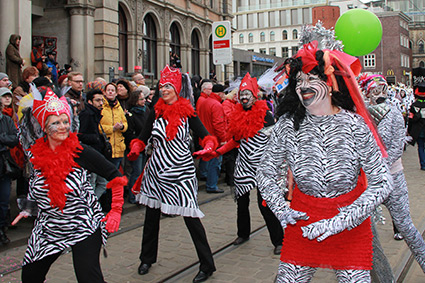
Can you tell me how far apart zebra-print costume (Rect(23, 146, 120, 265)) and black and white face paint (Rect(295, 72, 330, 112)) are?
163 cm

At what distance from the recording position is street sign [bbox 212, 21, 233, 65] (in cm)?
1115

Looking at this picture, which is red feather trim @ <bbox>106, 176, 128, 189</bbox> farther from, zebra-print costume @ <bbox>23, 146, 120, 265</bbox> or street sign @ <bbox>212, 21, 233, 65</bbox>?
street sign @ <bbox>212, 21, 233, 65</bbox>

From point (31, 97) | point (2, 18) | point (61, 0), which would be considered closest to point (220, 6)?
point (61, 0)

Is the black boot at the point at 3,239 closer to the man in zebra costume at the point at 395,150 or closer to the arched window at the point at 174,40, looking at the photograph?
the man in zebra costume at the point at 395,150

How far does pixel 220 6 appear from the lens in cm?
2795

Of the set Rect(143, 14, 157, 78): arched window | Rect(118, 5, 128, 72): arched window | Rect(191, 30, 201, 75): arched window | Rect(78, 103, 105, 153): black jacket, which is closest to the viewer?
Rect(78, 103, 105, 153): black jacket

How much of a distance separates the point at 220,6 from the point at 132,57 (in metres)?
10.4

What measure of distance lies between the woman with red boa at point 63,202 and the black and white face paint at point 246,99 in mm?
2560

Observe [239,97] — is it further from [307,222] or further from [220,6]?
[220,6]

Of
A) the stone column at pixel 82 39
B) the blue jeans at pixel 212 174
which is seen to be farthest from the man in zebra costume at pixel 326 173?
the stone column at pixel 82 39

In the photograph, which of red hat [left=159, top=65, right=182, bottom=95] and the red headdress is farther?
red hat [left=159, top=65, right=182, bottom=95]

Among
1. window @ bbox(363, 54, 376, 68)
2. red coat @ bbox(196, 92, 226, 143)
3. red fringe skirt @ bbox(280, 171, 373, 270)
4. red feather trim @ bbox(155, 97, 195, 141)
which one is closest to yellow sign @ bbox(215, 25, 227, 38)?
red coat @ bbox(196, 92, 226, 143)

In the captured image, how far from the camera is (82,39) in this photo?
51.7 feet

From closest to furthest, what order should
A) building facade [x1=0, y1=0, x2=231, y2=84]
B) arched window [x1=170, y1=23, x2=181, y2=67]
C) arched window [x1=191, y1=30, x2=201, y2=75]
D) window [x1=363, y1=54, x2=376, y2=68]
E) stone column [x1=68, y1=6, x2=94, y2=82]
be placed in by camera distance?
1. building facade [x1=0, y1=0, x2=231, y2=84]
2. stone column [x1=68, y1=6, x2=94, y2=82]
3. arched window [x1=170, y1=23, x2=181, y2=67]
4. arched window [x1=191, y1=30, x2=201, y2=75]
5. window [x1=363, y1=54, x2=376, y2=68]
